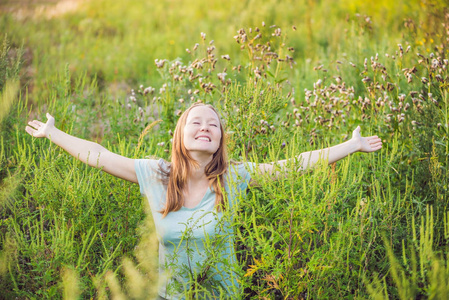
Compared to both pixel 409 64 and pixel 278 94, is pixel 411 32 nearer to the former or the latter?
pixel 409 64

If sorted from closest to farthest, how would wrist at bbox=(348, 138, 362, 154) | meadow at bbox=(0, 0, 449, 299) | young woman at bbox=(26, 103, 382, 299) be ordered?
meadow at bbox=(0, 0, 449, 299) → young woman at bbox=(26, 103, 382, 299) → wrist at bbox=(348, 138, 362, 154)

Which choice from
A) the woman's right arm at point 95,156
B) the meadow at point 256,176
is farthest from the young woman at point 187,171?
the meadow at point 256,176

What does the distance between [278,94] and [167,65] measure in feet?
3.95

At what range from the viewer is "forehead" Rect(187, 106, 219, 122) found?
247cm

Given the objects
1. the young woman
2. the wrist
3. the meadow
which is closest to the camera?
the meadow

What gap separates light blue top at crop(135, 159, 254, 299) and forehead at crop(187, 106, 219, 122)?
0.32m

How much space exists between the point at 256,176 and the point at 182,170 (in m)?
0.53

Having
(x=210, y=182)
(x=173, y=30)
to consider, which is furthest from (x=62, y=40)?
(x=210, y=182)

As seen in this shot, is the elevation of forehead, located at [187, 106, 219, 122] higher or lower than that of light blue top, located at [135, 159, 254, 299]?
higher

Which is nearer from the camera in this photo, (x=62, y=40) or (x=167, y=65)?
(x=167, y=65)

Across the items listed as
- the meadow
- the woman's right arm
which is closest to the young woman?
the woman's right arm

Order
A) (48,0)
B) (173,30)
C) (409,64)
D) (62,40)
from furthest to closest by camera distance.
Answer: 1. (48,0)
2. (173,30)
3. (62,40)
4. (409,64)

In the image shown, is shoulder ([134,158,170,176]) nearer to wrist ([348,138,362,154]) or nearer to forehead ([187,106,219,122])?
forehead ([187,106,219,122])

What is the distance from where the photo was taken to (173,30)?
7.67m
